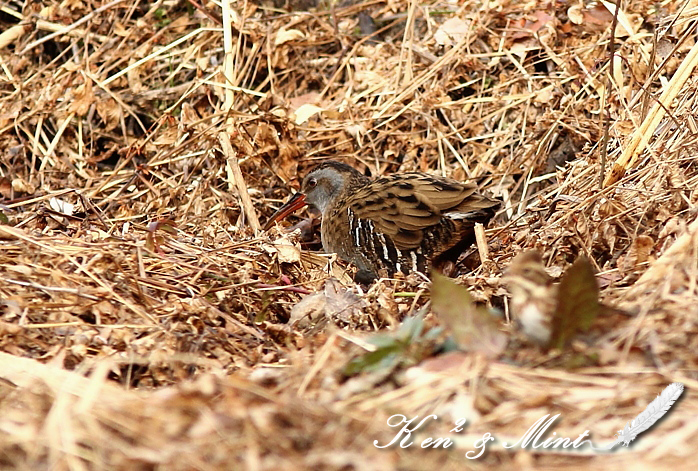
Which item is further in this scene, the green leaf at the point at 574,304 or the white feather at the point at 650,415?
the green leaf at the point at 574,304

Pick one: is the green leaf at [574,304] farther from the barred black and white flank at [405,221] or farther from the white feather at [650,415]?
the barred black and white flank at [405,221]

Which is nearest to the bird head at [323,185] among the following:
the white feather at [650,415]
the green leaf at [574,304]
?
the green leaf at [574,304]

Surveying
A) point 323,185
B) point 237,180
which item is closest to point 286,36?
point 323,185

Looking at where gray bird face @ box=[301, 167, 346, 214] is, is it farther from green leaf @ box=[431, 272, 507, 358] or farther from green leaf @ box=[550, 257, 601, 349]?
green leaf @ box=[550, 257, 601, 349]

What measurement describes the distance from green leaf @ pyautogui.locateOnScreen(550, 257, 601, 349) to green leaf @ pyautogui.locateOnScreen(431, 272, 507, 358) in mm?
150

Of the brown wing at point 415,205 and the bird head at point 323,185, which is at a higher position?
the brown wing at point 415,205

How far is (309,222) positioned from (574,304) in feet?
11.7

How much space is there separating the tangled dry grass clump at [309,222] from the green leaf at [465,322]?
0.04 m

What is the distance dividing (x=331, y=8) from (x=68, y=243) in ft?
11.6

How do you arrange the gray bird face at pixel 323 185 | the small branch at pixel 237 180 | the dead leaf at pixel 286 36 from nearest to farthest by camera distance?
the small branch at pixel 237 180
the gray bird face at pixel 323 185
the dead leaf at pixel 286 36

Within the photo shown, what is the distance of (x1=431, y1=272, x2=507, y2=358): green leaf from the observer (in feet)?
7.91

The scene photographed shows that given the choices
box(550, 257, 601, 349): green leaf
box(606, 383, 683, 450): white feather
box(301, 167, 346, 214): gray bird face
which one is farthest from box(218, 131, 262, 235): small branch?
box(606, 383, 683, 450): white feather

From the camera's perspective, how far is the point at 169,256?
3939 mm

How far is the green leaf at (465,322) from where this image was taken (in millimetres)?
2412
